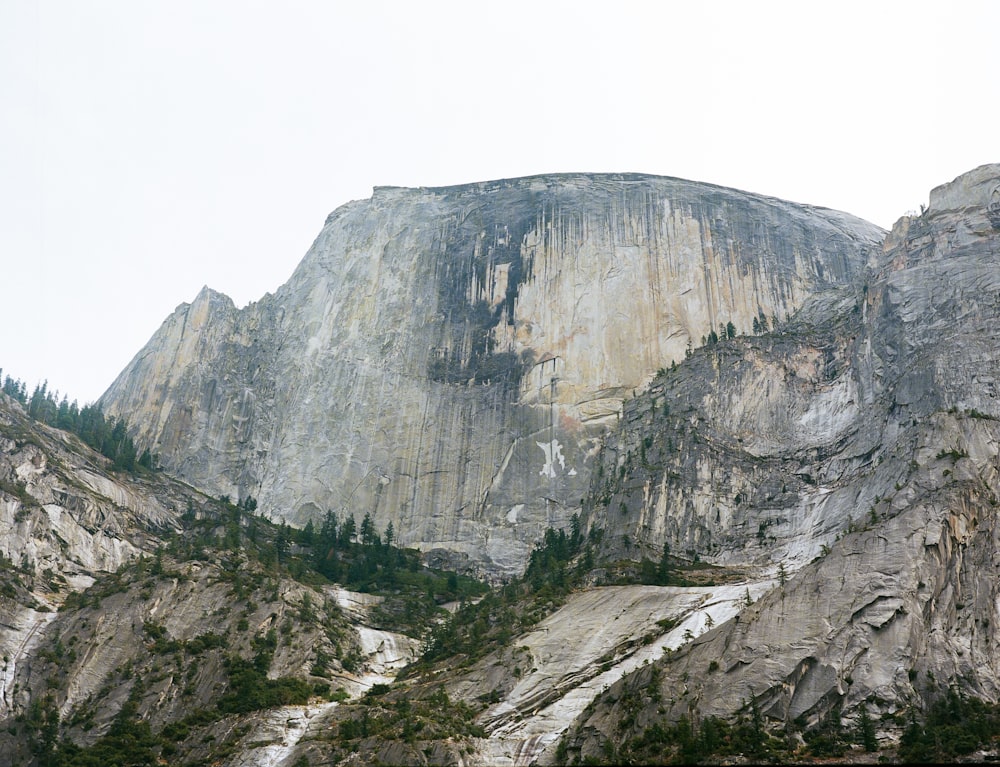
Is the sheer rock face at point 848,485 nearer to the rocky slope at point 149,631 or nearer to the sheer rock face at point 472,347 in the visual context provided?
the sheer rock face at point 472,347

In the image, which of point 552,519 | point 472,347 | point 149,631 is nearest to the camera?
point 149,631

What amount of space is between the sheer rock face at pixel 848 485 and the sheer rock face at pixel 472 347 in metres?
11.9

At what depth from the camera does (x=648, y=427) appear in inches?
3917

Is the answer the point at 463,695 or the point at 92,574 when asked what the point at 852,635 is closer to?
the point at 463,695

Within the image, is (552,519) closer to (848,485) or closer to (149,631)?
(848,485)

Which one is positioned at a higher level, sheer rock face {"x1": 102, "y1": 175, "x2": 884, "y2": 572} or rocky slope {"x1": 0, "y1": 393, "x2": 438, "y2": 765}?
sheer rock face {"x1": 102, "y1": 175, "x2": 884, "y2": 572}

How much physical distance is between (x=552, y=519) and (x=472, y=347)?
73.0 feet

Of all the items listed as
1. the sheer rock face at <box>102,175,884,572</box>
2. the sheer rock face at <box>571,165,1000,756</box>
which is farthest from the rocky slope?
the sheer rock face at <box>571,165,1000,756</box>

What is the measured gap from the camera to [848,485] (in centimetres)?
8506

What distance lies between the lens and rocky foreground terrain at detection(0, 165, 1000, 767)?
205ft

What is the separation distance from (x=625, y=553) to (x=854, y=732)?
3060cm

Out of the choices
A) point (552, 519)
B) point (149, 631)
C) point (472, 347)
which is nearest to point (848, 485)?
point (552, 519)

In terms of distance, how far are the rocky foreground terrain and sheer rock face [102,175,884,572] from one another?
36 cm

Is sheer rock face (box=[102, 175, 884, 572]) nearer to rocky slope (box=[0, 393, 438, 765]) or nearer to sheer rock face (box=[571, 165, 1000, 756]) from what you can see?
sheer rock face (box=[571, 165, 1000, 756])
